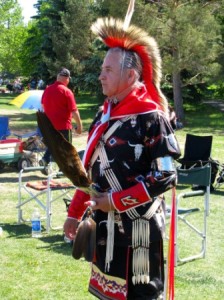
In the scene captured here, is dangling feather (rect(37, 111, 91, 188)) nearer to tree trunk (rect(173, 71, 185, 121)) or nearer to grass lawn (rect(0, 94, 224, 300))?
grass lawn (rect(0, 94, 224, 300))

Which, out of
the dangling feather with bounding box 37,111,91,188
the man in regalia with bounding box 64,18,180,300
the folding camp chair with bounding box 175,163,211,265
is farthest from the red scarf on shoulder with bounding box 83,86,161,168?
the folding camp chair with bounding box 175,163,211,265

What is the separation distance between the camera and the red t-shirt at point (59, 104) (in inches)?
350

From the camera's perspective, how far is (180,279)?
198 inches

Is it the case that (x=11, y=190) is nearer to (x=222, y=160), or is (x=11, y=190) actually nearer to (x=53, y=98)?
(x=53, y=98)

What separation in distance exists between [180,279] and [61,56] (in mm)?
24254

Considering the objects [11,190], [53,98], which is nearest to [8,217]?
[11,190]

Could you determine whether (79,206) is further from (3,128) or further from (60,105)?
(3,128)

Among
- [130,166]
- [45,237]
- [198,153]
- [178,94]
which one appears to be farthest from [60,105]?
[178,94]

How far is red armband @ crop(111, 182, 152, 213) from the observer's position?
2.63 metres

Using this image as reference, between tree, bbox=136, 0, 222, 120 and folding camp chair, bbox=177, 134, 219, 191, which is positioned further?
tree, bbox=136, 0, 222, 120

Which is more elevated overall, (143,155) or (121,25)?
(121,25)

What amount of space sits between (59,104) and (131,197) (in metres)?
6.41

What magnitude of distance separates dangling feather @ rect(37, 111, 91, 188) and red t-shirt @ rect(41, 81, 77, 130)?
20.2 feet

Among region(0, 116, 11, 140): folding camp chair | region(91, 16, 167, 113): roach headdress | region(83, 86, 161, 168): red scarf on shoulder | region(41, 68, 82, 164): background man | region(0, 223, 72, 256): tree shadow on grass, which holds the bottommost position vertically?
region(0, 223, 72, 256): tree shadow on grass
